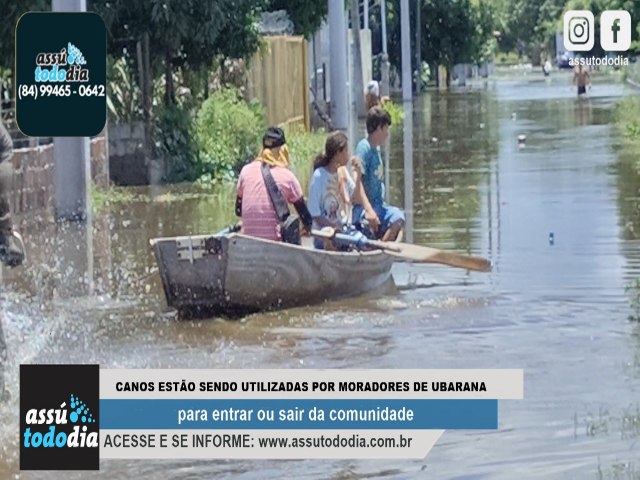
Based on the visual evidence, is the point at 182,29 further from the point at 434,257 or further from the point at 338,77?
the point at 338,77

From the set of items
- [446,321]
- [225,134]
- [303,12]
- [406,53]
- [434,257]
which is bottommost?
[446,321]

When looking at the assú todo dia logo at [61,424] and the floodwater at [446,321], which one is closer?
the assú todo dia logo at [61,424]

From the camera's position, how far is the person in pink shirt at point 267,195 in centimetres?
1073

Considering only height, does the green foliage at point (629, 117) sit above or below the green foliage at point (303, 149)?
below

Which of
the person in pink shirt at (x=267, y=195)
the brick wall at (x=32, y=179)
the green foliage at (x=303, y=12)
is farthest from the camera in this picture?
the green foliage at (x=303, y=12)

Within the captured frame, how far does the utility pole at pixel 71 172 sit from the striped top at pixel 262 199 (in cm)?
240

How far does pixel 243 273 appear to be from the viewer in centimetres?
1029

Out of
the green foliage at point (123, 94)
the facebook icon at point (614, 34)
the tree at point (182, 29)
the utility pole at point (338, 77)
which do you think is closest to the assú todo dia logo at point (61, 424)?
the facebook icon at point (614, 34)

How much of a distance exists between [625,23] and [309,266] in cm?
296

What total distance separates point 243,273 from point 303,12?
58.7ft

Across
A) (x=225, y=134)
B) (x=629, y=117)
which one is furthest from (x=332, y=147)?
(x=629, y=117)

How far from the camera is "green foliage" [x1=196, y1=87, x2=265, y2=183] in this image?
21156 mm

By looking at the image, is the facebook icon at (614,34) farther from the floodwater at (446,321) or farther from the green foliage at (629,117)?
the green foliage at (629,117)
